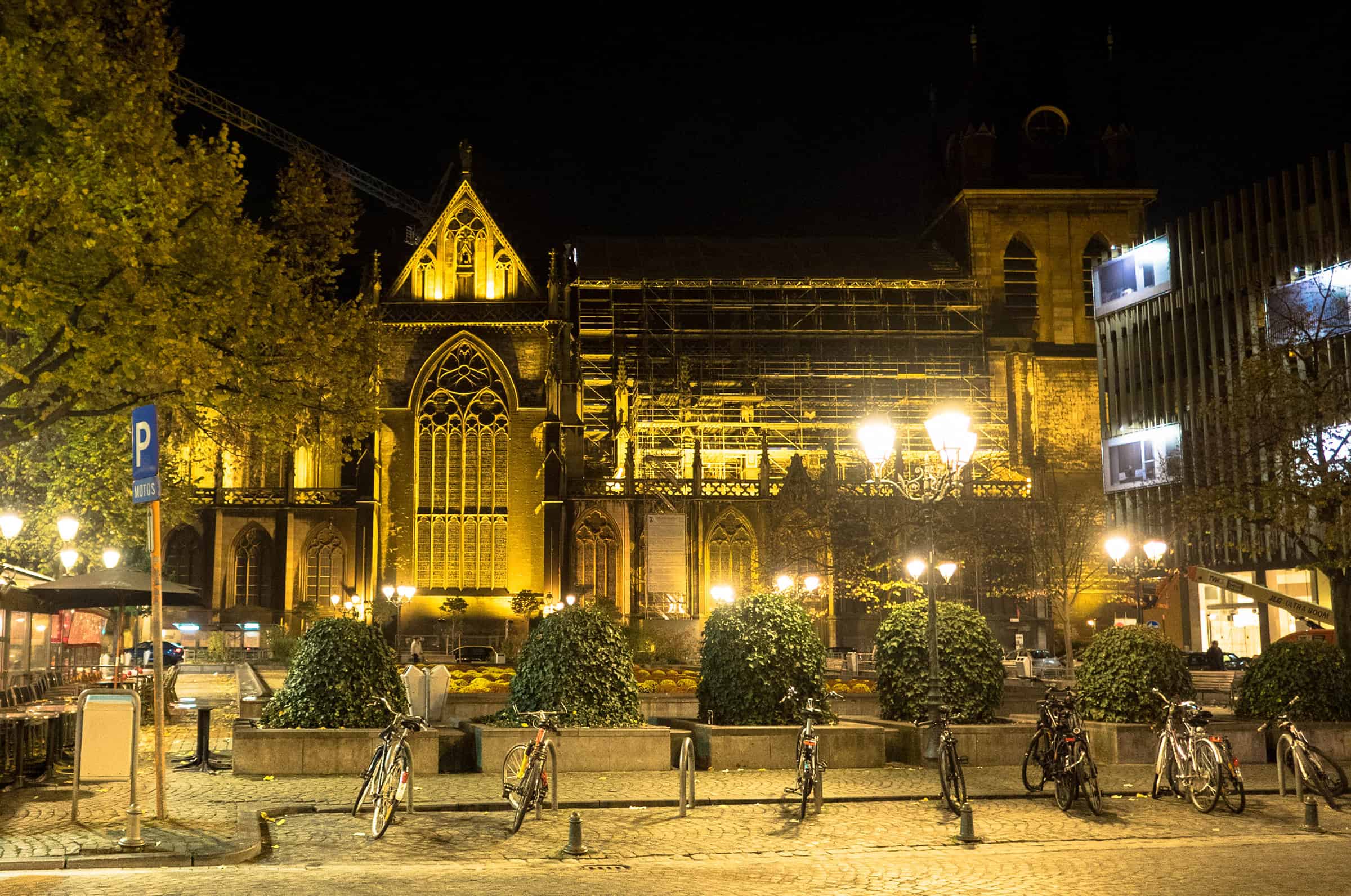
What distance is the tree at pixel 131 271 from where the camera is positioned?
1736cm

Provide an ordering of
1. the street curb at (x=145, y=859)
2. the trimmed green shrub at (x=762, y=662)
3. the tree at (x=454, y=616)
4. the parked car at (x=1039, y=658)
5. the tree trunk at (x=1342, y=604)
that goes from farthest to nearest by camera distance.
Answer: the tree at (x=454, y=616), the parked car at (x=1039, y=658), the tree trunk at (x=1342, y=604), the trimmed green shrub at (x=762, y=662), the street curb at (x=145, y=859)

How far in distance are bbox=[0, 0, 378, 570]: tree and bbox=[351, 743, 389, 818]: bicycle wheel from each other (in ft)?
26.1

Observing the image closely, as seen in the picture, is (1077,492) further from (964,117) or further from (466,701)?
(466,701)

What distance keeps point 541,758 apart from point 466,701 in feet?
34.1

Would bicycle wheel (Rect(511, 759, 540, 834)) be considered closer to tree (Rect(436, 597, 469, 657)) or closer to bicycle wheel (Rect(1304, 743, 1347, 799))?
bicycle wheel (Rect(1304, 743, 1347, 799))

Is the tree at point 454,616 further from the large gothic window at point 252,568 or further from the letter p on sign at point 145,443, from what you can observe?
the letter p on sign at point 145,443

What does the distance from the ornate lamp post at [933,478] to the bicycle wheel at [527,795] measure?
4541 mm

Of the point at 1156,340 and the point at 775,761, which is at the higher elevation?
the point at 1156,340

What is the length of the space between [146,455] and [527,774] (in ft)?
14.6

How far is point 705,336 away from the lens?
61.7 m

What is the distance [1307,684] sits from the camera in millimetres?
17203

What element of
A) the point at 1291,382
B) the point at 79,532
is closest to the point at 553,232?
the point at 79,532

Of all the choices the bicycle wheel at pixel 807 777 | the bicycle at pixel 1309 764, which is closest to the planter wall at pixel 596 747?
the bicycle wheel at pixel 807 777

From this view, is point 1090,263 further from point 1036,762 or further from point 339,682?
point 339,682
